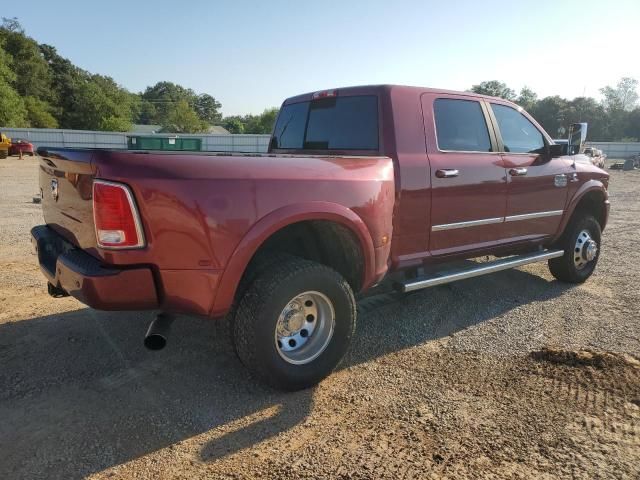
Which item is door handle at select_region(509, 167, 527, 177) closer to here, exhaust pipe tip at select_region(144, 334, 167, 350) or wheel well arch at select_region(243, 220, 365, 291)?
wheel well arch at select_region(243, 220, 365, 291)

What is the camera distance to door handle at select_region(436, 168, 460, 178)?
3.86 m

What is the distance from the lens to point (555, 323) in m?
4.42

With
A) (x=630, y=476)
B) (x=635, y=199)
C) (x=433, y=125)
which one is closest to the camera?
(x=630, y=476)

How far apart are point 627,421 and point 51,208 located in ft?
12.9

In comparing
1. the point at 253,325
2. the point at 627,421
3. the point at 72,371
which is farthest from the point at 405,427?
the point at 72,371

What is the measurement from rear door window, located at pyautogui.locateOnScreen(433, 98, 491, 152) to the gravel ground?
1.59 meters

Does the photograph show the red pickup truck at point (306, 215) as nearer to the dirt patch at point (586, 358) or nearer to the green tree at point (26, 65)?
the dirt patch at point (586, 358)

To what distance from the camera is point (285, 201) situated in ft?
9.37

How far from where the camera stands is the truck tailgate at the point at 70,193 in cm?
262

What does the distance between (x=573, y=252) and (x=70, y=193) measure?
16.7 feet

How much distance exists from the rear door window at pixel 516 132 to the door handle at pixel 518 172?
0.21 metres

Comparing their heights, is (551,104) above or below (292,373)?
above

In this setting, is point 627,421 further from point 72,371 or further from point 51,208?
point 51,208

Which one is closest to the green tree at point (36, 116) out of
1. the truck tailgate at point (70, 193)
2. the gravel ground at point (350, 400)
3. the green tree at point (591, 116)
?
the gravel ground at point (350, 400)
